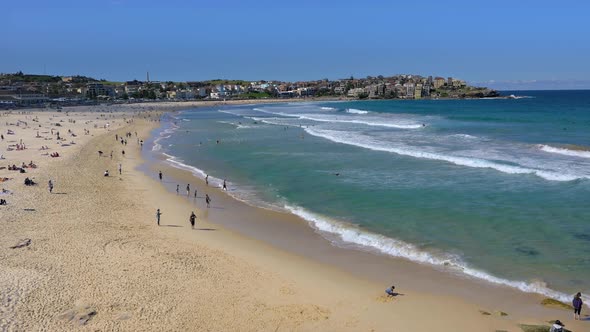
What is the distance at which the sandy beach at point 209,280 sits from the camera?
1034 centimetres

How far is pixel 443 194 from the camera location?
2031 centimetres

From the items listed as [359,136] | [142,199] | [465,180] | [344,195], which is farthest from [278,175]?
[359,136]

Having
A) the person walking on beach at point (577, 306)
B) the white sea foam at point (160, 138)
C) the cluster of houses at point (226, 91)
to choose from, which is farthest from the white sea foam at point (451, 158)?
the cluster of houses at point (226, 91)

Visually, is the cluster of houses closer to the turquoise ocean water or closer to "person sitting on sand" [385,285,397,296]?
the turquoise ocean water

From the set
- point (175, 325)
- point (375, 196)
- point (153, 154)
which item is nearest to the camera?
point (175, 325)

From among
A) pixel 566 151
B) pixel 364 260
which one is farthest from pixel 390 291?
pixel 566 151

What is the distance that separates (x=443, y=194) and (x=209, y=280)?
1168 cm

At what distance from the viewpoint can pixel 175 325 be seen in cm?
1021

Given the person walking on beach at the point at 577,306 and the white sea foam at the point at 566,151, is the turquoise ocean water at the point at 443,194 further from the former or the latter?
the person walking on beach at the point at 577,306

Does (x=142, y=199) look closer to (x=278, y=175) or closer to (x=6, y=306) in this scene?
Result: (x=278, y=175)

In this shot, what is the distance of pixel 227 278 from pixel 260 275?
89cm

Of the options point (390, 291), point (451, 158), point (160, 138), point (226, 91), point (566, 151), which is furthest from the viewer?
point (226, 91)

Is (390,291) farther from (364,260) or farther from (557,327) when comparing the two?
(557,327)

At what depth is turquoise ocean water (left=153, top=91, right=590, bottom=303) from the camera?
13.6 m
